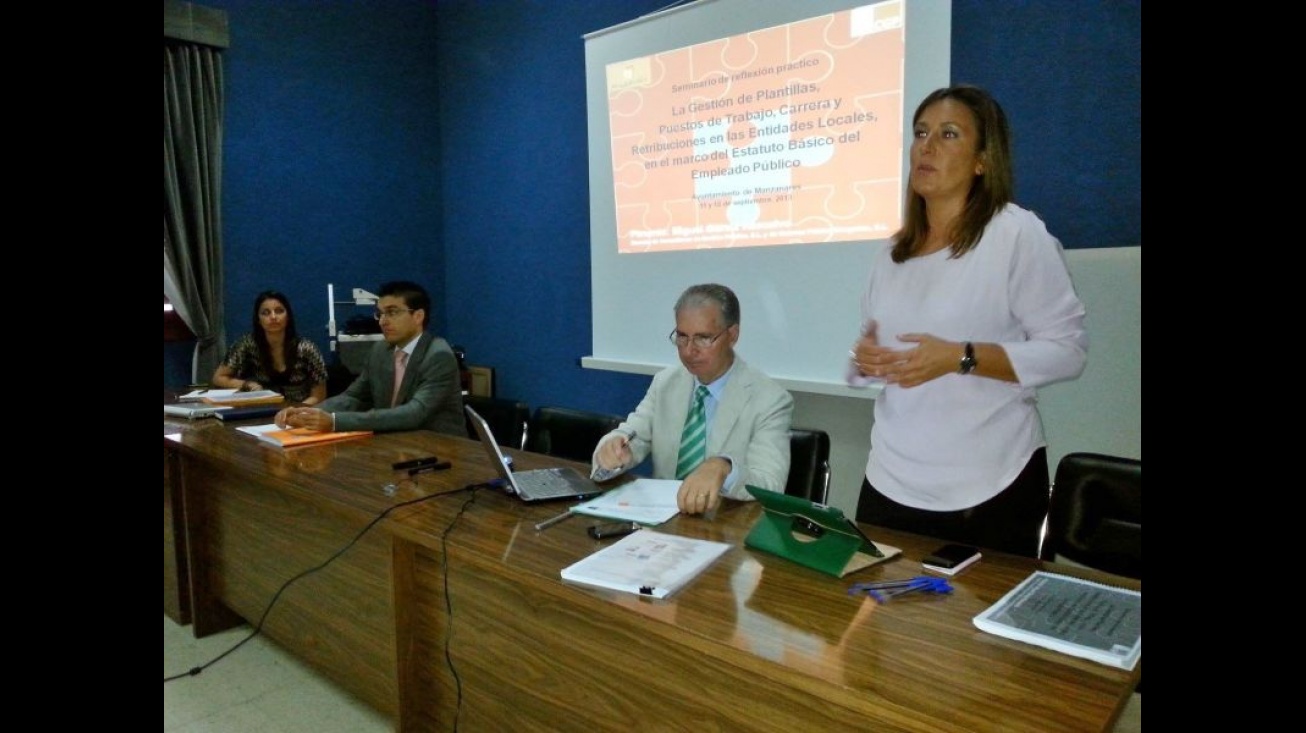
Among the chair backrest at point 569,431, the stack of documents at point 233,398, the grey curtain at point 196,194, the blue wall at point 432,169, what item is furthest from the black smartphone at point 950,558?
the grey curtain at point 196,194

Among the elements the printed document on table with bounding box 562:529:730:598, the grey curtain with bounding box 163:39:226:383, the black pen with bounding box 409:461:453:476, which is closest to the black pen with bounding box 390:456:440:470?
the black pen with bounding box 409:461:453:476

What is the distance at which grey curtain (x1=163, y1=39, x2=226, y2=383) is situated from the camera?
4.37 metres

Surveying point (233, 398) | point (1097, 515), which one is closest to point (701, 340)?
point (1097, 515)

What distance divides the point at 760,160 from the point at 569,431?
4.87 feet

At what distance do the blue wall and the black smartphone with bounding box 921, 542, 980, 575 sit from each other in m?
2.50

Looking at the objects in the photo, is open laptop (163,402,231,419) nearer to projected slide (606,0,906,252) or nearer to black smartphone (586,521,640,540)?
projected slide (606,0,906,252)

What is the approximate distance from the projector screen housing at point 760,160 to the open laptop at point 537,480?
160 cm

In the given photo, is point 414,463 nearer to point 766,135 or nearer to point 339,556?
point 339,556

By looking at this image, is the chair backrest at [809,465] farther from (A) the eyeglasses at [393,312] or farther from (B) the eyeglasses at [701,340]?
(A) the eyeglasses at [393,312]

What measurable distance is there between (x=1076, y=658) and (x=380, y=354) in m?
2.72

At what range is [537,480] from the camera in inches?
76.6

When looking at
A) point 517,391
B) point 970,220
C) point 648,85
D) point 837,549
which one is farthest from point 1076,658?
point 517,391

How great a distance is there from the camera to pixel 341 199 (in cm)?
517
